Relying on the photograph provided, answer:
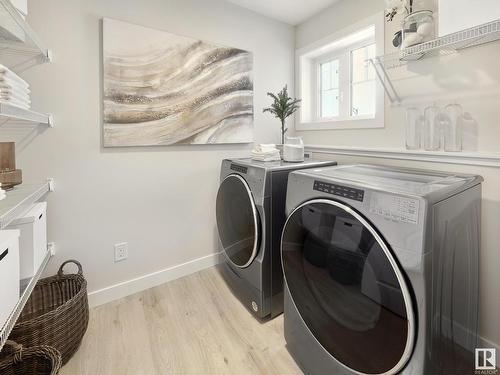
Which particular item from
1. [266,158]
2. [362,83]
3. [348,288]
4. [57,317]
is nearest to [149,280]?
[57,317]

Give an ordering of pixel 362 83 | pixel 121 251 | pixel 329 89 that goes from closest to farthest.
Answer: pixel 121 251 < pixel 362 83 < pixel 329 89

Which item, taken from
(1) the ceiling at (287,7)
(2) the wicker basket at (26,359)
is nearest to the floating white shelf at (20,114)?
(2) the wicker basket at (26,359)

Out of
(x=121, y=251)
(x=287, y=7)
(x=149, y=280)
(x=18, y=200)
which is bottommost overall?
(x=149, y=280)

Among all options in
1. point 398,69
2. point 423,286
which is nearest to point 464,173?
point 398,69

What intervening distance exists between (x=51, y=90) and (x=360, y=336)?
Result: 6.52ft

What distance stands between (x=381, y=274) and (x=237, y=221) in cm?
105

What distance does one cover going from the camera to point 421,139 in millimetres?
1602

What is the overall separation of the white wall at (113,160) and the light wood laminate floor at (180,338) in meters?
0.27

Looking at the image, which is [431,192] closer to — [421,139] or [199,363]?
[421,139]

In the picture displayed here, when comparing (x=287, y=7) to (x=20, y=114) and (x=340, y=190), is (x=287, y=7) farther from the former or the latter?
(x=20, y=114)

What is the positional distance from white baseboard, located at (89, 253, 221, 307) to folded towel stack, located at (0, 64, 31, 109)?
49.0 inches

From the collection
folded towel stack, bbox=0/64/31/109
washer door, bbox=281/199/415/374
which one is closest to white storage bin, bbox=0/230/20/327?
folded towel stack, bbox=0/64/31/109

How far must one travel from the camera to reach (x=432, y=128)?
154 centimetres

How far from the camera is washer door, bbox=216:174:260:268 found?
1619 millimetres
